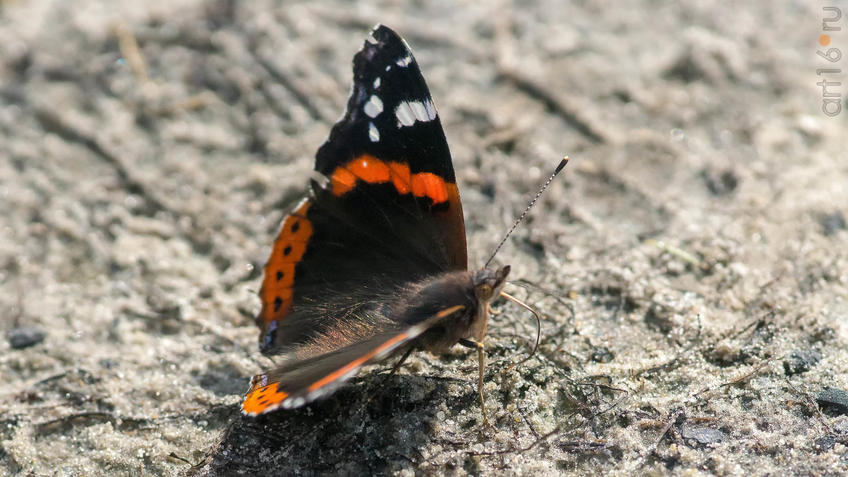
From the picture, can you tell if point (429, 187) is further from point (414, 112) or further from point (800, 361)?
point (800, 361)

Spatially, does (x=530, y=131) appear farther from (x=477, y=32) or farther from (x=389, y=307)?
(x=389, y=307)

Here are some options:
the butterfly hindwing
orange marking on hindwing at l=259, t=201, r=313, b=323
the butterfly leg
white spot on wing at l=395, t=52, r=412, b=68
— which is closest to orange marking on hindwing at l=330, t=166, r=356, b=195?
orange marking on hindwing at l=259, t=201, r=313, b=323

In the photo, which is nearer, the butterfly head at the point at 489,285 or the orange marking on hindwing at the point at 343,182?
the butterfly head at the point at 489,285

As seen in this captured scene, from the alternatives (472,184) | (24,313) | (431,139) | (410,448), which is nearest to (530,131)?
(472,184)

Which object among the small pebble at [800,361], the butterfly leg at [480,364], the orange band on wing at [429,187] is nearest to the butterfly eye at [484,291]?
the butterfly leg at [480,364]

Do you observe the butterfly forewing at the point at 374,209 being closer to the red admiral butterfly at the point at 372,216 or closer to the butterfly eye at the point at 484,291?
the red admiral butterfly at the point at 372,216
